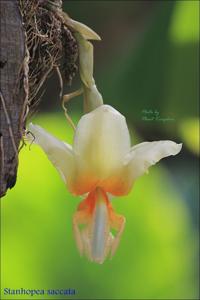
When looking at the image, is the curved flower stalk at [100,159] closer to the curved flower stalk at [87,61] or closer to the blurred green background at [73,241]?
the curved flower stalk at [87,61]

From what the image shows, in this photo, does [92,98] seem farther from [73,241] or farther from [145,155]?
[73,241]

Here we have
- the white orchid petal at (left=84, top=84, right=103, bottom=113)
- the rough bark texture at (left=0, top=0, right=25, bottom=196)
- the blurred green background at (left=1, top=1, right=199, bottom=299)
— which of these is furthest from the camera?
the blurred green background at (left=1, top=1, right=199, bottom=299)

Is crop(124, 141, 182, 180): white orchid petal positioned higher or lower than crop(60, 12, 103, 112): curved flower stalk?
lower

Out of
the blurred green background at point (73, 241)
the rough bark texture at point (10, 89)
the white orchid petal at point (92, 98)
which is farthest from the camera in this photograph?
the blurred green background at point (73, 241)

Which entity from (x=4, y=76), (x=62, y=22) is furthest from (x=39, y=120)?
(x=4, y=76)

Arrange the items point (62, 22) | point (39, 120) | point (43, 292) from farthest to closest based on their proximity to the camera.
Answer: point (39, 120), point (43, 292), point (62, 22)

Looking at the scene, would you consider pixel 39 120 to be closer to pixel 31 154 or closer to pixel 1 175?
pixel 31 154

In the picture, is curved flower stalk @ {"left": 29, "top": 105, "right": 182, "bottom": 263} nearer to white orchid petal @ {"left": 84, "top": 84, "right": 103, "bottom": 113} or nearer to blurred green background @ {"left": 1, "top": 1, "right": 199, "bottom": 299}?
white orchid petal @ {"left": 84, "top": 84, "right": 103, "bottom": 113}

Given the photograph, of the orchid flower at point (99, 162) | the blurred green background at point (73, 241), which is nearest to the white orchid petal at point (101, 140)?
the orchid flower at point (99, 162)

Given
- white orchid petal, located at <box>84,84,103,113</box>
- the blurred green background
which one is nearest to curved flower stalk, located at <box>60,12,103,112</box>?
white orchid petal, located at <box>84,84,103,113</box>
